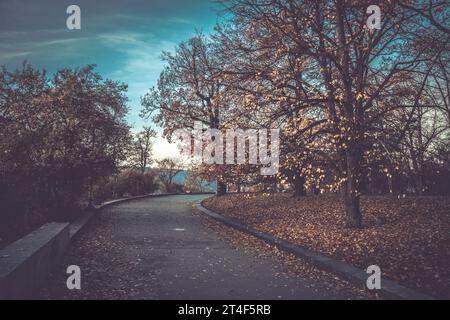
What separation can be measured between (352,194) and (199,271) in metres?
5.90

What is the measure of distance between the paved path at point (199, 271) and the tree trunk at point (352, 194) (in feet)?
12.6

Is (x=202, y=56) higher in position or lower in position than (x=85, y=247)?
higher

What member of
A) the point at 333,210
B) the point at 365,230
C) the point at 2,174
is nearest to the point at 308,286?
the point at 365,230

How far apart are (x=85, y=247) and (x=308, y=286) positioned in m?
6.45

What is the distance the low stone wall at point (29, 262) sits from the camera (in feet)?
16.9

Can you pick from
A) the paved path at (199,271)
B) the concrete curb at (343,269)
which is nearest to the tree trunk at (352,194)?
the concrete curb at (343,269)

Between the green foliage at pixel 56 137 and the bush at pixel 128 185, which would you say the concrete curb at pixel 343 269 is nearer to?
the green foliage at pixel 56 137

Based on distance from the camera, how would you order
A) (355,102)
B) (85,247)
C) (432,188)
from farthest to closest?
(432,188) < (355,102) < (85,247)

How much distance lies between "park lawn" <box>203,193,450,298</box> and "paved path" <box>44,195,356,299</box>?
163cm

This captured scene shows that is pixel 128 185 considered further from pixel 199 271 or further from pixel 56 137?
pixel 199 271

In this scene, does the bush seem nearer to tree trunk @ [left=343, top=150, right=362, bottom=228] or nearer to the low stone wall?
tree trunk @ [left=343, top=150, right=362, bottom=228]
